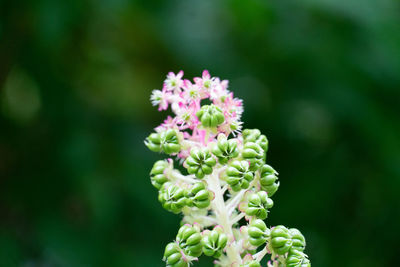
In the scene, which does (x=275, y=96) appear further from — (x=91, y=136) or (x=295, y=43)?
(x=91, y=136)

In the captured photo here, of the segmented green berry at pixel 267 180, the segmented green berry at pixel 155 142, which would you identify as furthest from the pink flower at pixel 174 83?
the segmented green berry at pixel 267 180

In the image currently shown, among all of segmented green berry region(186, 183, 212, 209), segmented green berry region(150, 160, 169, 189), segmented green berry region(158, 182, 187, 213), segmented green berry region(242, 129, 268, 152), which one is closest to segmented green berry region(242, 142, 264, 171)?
segmented green berry region(242, 129, 268, 152)

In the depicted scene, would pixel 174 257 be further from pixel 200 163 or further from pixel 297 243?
pixel 297 243

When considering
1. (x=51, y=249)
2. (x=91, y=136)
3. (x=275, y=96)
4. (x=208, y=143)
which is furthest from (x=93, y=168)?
(x=208, y=143)

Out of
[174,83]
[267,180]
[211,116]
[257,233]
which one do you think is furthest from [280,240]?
[174,83]

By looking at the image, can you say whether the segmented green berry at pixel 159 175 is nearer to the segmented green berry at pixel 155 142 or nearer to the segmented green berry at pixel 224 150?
the segmented green berry at pixel 155 142

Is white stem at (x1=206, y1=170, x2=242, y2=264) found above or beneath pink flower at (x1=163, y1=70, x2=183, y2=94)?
beneath

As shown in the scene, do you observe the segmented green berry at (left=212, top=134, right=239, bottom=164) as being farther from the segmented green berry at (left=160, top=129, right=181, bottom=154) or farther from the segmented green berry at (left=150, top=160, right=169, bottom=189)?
the segmented green berry at (left=150, top=160, right=169, bottom=189)
